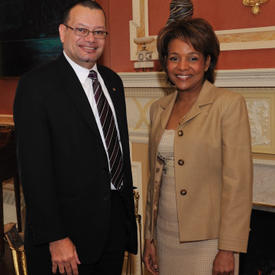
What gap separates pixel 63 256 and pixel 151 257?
0.47 m

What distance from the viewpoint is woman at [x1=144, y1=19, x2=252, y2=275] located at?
168 cm

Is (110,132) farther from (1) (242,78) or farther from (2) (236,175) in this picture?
(1) (242,78)

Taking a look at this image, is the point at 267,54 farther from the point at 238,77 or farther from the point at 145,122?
the point at 145,122

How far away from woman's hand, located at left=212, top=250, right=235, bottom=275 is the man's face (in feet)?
3.27

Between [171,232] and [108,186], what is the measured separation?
34 cm

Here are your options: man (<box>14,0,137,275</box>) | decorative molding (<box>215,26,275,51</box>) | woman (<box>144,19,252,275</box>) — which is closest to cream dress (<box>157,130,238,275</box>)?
woman (<box>144,19,252,275</box>)

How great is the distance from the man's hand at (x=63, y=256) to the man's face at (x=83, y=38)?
30.9 inches

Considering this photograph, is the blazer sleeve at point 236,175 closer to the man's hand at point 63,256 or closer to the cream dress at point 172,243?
the cream dress at point 172,243

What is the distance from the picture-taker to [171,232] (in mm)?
1837

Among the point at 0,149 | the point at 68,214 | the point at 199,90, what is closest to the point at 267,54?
the point at 199,90

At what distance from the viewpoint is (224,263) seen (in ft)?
5.58

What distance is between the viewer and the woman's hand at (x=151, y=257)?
198cm

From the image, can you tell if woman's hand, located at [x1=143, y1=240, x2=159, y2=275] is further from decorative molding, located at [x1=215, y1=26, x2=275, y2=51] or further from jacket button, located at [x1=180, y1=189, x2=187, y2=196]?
decorative molding, located at [x1=215, y1=26, x2=275, y2=51]

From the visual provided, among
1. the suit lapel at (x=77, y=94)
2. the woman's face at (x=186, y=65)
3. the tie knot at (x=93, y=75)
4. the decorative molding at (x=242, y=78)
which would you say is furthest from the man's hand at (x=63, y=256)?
the decorative molding at (x=242, y=78)
